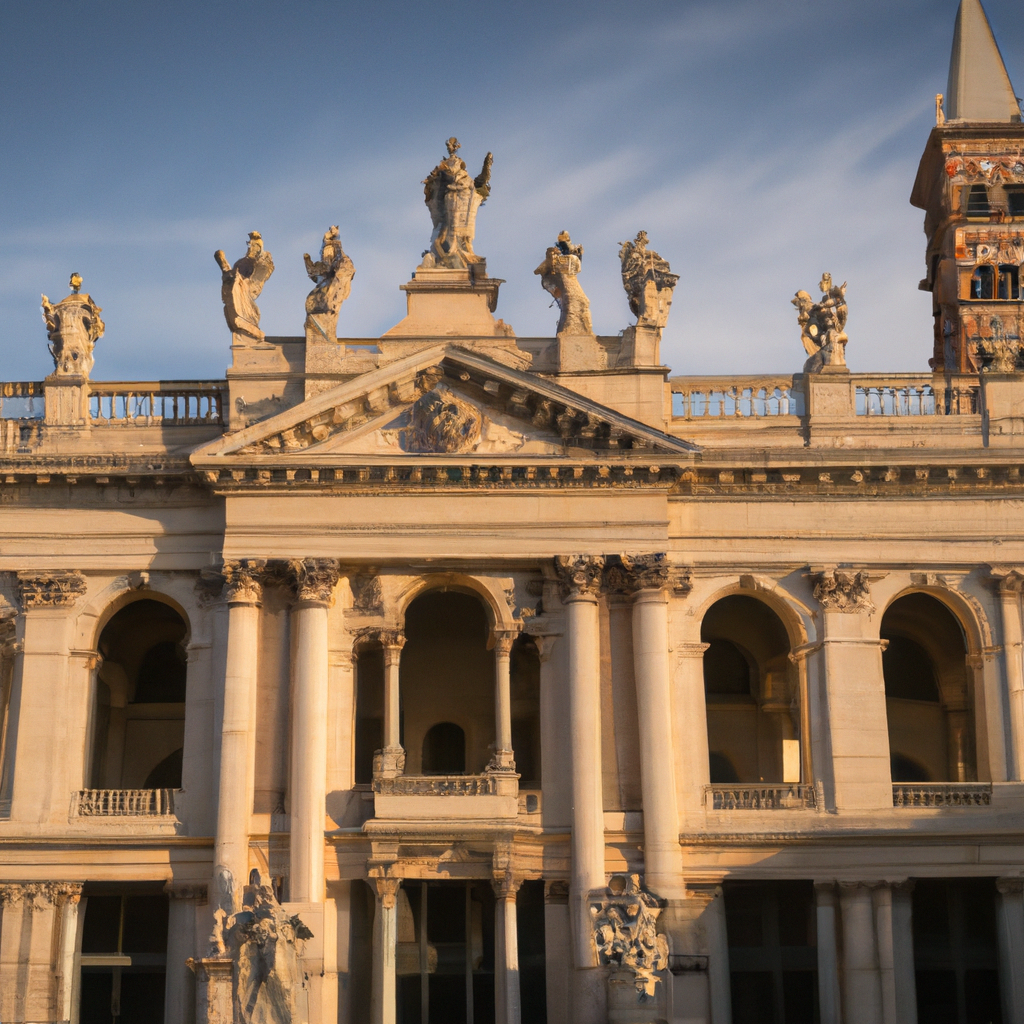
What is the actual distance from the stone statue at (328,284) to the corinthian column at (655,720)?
856cm

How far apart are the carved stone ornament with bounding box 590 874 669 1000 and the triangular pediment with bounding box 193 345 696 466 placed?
32.3 feet

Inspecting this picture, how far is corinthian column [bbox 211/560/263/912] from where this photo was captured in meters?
35.3

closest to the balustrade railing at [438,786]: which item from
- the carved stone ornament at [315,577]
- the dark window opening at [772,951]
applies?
the carved stone ornament at [315,577]

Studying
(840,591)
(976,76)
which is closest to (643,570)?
(840,591)

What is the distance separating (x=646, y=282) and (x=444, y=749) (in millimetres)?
11796

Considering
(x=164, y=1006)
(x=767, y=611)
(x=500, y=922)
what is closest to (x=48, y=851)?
(x=164, y=1006)

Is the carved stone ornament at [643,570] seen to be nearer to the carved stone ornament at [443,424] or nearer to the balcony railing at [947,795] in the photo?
the carved stone ornament at [443,424]

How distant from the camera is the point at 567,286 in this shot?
39375 millimetres

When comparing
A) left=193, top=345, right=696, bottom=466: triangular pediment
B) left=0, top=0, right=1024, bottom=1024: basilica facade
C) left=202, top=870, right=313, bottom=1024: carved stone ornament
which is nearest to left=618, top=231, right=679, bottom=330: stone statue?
left=0, top=0, right=1024, bottom=1024: basilica facade

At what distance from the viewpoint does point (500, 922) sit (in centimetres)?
3550

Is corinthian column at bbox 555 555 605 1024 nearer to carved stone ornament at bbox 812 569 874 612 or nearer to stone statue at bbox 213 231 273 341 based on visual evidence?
carved stone ornament at bbox 812 569 874 612

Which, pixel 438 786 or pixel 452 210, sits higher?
pixel 452 210

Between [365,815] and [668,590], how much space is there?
26.3ft

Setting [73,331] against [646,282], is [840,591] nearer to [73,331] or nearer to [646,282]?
[646,282]
